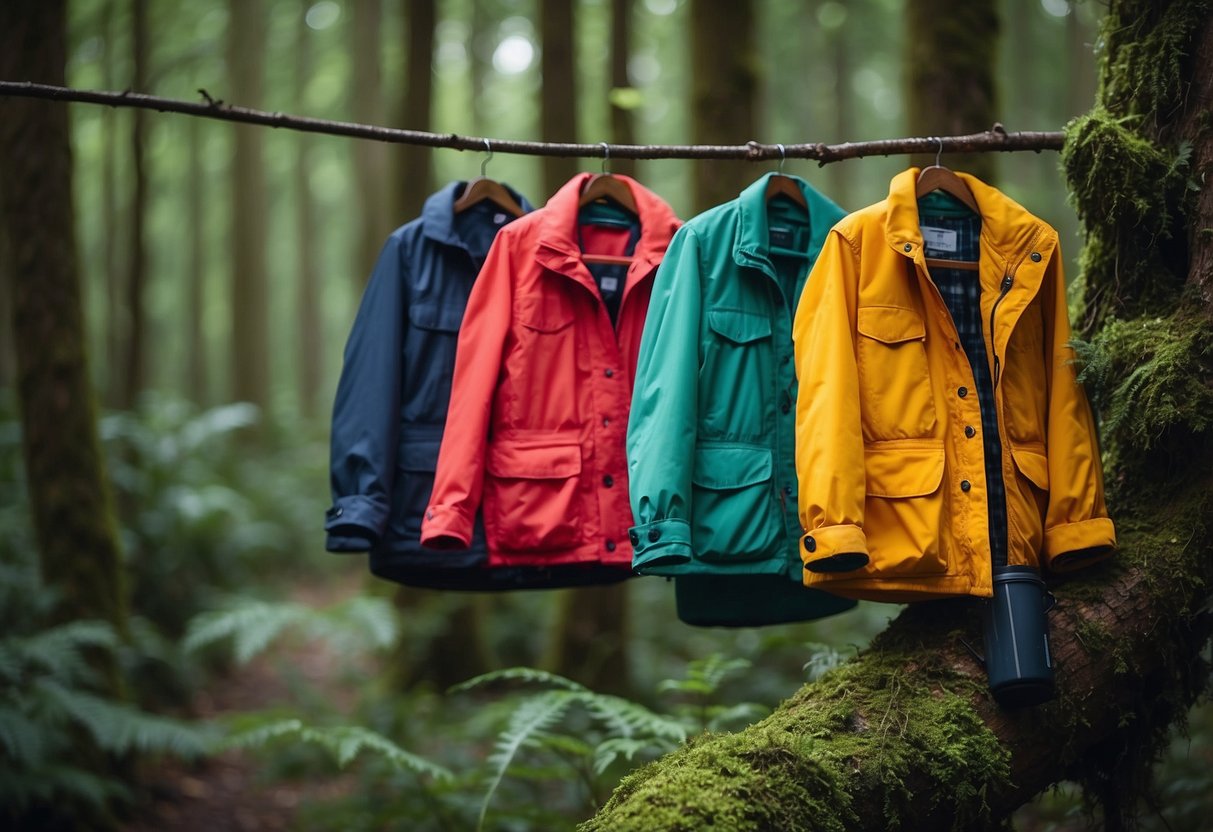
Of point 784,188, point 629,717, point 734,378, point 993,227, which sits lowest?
point 629,717

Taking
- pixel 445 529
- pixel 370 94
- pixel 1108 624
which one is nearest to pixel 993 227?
pixel 1108 624

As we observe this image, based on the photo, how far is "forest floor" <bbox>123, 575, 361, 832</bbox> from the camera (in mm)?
5699

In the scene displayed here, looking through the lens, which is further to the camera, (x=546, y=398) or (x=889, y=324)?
(x=546, y=398)

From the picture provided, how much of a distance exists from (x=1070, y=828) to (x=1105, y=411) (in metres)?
2.78

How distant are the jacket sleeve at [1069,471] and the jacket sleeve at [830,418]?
0.67m

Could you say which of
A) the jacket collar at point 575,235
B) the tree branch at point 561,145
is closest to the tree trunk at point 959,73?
the tree branch at point 561,145

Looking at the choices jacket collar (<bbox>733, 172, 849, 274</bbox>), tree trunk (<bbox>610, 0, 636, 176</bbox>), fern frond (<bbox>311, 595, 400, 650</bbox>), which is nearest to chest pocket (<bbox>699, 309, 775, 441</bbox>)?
jacket collar (<bbox>733, 172, 849, 274</bbox>)

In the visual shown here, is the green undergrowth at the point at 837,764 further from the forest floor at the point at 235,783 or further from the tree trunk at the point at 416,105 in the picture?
the tree trunk at the point at 416,105

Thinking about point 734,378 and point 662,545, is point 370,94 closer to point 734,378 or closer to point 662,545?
point 734,378

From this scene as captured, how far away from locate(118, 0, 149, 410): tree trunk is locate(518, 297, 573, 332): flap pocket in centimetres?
499

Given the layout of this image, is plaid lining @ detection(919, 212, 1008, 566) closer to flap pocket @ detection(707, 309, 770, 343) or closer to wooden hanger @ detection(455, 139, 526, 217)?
flap pocket @ detection(707, 309, 770, 343)

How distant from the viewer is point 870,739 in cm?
276

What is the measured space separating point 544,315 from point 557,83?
3.98 metres

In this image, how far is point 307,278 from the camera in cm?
1955
